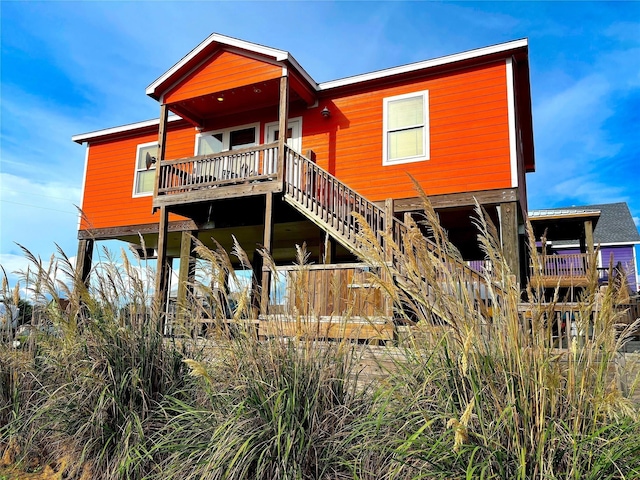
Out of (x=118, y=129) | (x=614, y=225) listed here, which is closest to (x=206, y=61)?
(x=118, y=129)

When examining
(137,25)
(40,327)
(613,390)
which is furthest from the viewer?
(137,25)

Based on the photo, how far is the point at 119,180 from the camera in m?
13.5

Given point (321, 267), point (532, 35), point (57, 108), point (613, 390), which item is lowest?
point (613, 390)

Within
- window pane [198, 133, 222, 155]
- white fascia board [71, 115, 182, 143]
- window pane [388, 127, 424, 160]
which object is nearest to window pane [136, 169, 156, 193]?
white fascia board [71, 115, 182, 143]

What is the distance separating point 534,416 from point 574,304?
61 centimetres

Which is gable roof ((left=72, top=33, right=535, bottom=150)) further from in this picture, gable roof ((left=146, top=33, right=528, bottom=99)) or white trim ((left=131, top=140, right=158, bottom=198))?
white trim ((left=131, top=140, right=158, bottom=198))

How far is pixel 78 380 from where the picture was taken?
10.1 ft

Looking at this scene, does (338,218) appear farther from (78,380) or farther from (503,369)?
(503,369)

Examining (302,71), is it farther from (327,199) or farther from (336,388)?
(336,388)

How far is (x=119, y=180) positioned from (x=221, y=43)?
560 cm

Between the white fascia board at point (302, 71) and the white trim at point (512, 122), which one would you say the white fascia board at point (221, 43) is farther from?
the white trim at point (512, 122)

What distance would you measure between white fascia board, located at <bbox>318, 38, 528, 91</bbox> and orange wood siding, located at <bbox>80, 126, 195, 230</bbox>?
477 centimetres

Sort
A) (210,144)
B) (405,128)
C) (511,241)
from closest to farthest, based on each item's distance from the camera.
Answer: (511,241) < (405,128) < (210,144)

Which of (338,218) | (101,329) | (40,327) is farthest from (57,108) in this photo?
(101,329)
